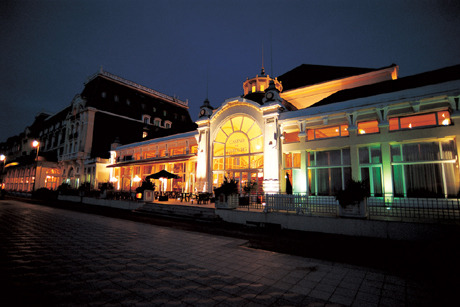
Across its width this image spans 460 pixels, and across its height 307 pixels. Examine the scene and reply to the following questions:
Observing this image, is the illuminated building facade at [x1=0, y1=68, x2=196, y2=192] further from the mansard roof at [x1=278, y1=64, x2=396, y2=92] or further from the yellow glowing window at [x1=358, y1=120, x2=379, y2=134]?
the yellow glowing window at [x1=358, y1=120, x2=379, y2=134]

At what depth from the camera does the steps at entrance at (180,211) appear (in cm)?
1197

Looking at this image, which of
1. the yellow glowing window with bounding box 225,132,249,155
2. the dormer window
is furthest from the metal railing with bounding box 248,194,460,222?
the dormer window

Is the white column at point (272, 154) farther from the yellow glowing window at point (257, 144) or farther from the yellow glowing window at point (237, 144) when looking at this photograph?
the yellow glowing window at point (237, 144)

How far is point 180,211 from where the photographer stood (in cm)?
1314

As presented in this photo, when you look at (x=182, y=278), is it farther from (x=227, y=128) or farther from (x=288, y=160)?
(x=227, y=128)

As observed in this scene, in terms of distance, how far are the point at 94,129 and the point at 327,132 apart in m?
31.3

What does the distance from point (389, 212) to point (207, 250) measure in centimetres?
686

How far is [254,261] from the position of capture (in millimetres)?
5328

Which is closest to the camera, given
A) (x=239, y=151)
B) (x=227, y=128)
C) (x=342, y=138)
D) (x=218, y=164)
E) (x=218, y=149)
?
(x=342, y=138)

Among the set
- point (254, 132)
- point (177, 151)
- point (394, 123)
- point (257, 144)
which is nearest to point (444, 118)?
point (394, 123)

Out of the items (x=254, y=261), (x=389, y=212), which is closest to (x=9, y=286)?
(x=254, y=261)

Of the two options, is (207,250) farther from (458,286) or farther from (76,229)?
(76,229)

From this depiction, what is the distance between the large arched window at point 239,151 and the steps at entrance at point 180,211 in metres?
4.23

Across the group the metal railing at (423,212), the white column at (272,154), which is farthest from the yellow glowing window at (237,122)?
the metal railing at (423,212)
